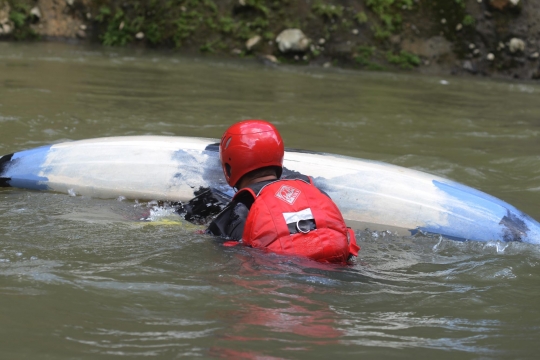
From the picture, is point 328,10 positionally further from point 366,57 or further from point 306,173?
point 306,173

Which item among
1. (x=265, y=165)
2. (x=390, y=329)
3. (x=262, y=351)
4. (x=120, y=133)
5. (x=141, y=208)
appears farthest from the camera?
(x=120, y=133)

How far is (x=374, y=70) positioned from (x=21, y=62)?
5743 mm

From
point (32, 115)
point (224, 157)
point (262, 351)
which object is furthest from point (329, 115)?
point (262, 351)

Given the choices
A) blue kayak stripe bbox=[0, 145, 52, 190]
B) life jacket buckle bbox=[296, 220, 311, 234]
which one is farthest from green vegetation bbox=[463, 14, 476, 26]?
life jacket buckle bbox=[296, 220, 311, 234]

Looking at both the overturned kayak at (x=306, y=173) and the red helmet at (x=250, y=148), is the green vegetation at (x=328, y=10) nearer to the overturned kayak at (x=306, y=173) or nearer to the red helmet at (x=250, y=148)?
the overturned kayak at (x=306, y=173)

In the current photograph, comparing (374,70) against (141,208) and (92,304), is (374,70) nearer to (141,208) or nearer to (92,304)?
(141,208)

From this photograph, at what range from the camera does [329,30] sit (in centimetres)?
1202

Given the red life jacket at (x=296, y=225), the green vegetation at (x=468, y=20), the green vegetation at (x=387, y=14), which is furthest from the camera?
the green vegetation at (x=387, y=14)

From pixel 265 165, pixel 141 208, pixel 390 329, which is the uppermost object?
pixel 265 165

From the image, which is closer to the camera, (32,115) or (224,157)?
(224,157)

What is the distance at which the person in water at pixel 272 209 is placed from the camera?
11.0 feet

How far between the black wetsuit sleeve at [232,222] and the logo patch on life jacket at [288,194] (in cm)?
28

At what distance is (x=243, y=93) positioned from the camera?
9133mm

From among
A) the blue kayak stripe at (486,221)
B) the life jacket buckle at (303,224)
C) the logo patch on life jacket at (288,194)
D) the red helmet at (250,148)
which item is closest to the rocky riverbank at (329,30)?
the blue kayak stripe at (486,221)
